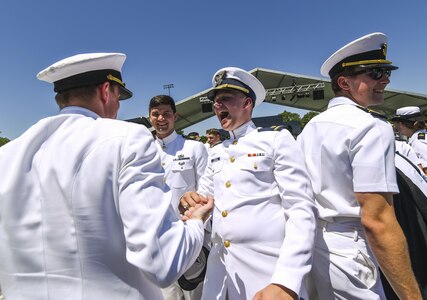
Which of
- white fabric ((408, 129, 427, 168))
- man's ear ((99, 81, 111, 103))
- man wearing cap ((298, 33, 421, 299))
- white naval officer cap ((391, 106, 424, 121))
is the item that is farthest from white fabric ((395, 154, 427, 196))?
white fabric ((408, 129, 427, 168))

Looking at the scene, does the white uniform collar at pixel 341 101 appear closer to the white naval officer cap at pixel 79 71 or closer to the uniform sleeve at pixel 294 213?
the uniform sleeve at pixel 294 213

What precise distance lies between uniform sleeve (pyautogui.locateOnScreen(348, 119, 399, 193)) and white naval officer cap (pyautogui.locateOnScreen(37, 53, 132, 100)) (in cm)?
126

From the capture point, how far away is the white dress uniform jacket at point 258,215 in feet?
5.53

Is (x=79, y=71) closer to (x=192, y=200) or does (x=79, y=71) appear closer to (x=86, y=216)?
(x=86, y=216)

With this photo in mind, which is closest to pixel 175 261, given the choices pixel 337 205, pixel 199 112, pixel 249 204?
pixel 249 204

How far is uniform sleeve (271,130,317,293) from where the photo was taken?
1.50m

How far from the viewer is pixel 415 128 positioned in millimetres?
6113

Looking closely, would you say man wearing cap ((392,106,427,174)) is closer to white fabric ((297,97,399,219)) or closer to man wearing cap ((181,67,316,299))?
white fabric ((297,97,399,219))

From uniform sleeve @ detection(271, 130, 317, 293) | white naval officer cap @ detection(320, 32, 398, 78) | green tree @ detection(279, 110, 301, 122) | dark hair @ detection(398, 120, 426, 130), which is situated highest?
white naval officer cap @ detection(320, 32, 398, 78)

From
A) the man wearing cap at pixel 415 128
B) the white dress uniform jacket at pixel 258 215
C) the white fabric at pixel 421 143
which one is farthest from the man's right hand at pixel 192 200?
the white fabric at pixel 421 143

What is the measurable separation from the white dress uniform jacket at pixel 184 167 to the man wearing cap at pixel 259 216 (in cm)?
178

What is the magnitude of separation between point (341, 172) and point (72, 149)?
132cm

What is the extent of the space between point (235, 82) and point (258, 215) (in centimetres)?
96

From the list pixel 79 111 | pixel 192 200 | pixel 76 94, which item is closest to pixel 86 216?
pixel 79 111
